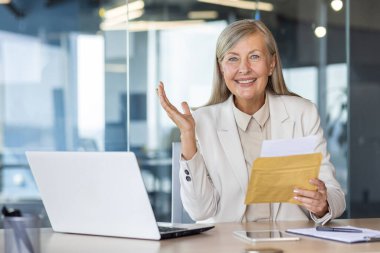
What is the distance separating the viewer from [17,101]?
236 inches

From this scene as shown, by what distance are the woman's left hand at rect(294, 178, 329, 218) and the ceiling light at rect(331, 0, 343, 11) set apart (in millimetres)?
3615

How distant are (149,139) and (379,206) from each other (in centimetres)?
196

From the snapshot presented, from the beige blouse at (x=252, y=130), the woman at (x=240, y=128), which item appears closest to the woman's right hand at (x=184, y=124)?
the woman at (x=240, y=128)

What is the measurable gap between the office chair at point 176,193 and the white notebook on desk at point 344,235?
2.25 ft

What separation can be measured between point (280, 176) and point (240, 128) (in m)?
0.71

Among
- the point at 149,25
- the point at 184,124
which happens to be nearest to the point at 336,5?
the point at 149,25

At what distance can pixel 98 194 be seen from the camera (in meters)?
2.28

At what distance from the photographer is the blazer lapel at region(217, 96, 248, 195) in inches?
119

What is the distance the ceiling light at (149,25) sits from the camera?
5926 mm

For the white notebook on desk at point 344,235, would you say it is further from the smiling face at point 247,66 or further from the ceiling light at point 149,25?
the ceiling light at point 149,25

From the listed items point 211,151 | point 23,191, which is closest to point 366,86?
point 23,191

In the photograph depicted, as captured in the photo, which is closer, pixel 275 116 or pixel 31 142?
pixel 275 116

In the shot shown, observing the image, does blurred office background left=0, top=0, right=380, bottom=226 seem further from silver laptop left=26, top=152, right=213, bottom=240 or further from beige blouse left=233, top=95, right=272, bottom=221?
silver laptop left=26, top=152, right=213, bottom=240

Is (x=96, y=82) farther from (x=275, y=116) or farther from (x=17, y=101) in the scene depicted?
(x=275, y=116)
